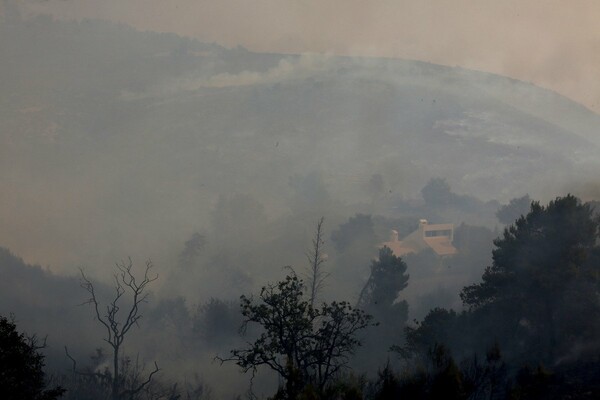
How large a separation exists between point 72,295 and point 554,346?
314 ft

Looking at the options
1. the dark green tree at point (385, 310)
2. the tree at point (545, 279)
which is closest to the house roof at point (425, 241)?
the dark green tree at point (385, 310)

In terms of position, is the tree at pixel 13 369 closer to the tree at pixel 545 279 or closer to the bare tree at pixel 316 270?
the tree at pixel 545 279

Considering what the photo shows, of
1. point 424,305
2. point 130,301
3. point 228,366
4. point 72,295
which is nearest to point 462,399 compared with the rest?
point 228,366

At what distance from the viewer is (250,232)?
15025 cm

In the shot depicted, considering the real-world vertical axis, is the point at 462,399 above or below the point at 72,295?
below

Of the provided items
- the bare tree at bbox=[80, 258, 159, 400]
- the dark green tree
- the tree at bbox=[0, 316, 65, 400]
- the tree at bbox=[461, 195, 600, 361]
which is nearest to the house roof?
the dark green tree

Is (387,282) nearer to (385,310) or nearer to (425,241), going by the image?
(385,310)

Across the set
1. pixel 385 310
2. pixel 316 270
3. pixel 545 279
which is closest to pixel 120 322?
pixel 316 270

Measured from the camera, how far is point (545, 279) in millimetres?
45062

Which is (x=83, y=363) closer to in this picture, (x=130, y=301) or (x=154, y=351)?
(x=154, y=351)

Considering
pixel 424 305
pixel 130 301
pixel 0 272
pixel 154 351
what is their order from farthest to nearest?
pixel 0 272, pixel 130 301, pixel 424 305, pixel 154 351

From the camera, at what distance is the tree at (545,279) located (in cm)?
4509

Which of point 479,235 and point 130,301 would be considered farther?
point 479,235

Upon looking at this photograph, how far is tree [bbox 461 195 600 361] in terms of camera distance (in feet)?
148
